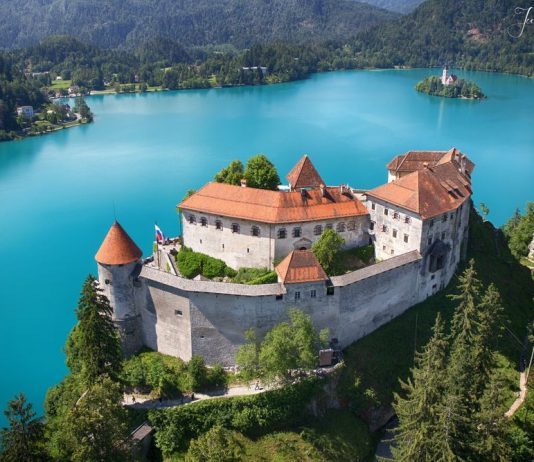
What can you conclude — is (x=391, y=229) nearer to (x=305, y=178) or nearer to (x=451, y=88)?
(x=305, y=178)

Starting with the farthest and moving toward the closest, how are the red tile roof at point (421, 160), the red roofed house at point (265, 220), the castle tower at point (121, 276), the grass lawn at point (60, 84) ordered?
the grass lawn at point (60, 84) < the red tile roof at point (421, 160) < the red roofed house at point (265, 220) < the castle tower at point (121, 276)

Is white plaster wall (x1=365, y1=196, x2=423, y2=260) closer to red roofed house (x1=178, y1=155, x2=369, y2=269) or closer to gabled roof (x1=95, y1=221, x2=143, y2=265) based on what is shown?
red roofed house (x1=178, y1=155, x2=369, y2=269)

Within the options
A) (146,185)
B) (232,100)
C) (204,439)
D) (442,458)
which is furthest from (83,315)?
(232,100)

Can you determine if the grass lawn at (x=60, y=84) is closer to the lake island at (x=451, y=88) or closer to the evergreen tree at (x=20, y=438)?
the lake island at (x=451, y=88)

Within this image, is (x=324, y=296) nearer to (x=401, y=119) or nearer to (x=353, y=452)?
(x=353, y=452)

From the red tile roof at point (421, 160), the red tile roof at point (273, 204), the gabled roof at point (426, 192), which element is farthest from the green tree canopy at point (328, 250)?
the red tile roof at point (421, 160)

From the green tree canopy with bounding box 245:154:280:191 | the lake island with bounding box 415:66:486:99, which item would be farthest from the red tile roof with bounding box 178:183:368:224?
the lake island with bounding box 415:66:486:99

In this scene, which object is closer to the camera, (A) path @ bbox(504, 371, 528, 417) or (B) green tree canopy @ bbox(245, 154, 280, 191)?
(A) path @ bbox(504, 371, 528, 417)
